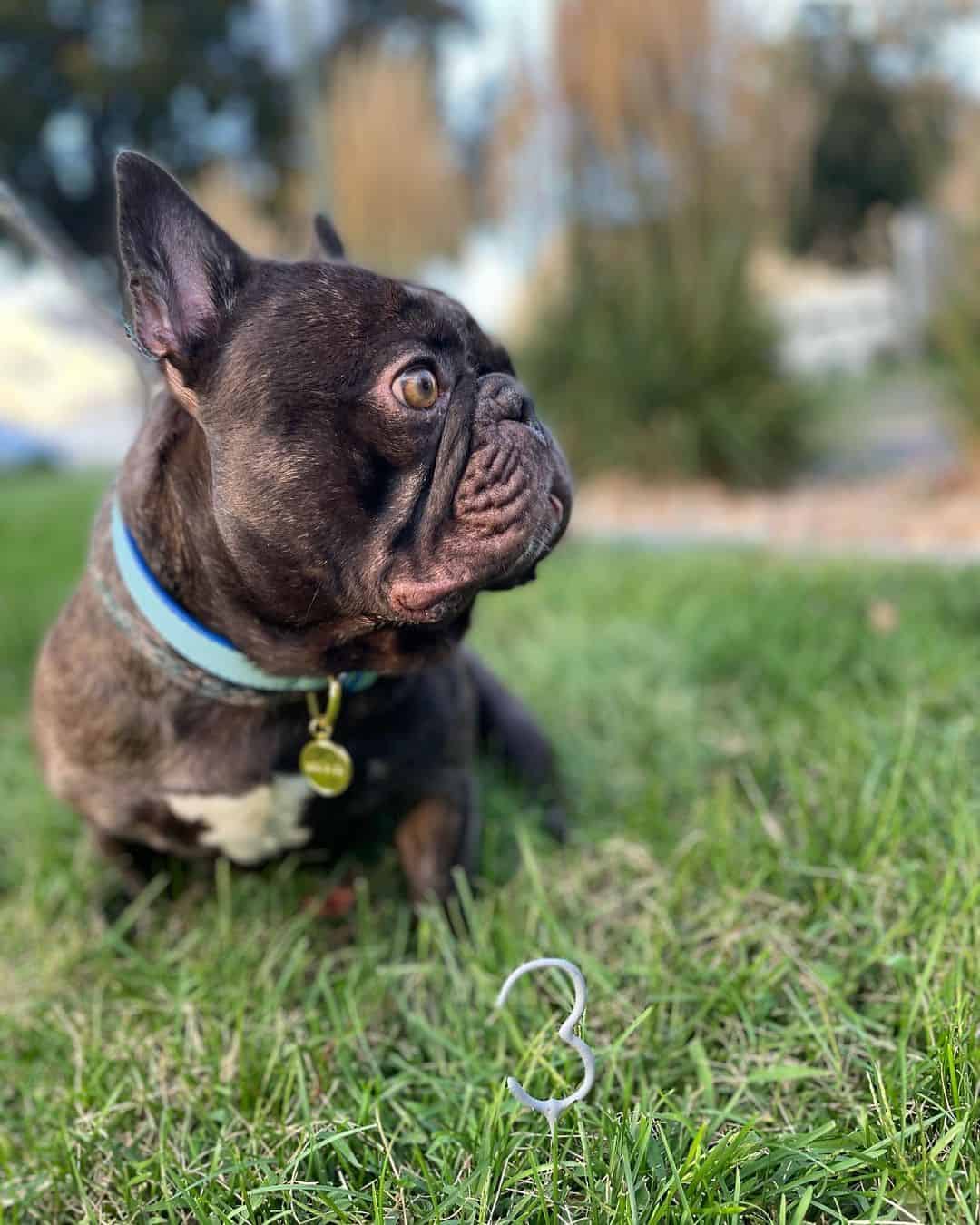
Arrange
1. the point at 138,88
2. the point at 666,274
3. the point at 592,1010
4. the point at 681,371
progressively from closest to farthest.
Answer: the point at 592,1010
the point at 681,371
the point at 666,274
the point at 138,88

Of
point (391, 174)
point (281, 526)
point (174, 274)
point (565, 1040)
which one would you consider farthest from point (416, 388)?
point (391, 174)

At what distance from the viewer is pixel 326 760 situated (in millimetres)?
1540

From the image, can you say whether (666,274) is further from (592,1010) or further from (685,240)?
(592,1010)

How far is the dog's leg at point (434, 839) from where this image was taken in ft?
5.68

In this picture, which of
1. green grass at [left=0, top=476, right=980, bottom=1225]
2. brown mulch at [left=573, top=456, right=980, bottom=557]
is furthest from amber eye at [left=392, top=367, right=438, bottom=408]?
brown mulch at [left=573, top=456, right=980, bottom=557]

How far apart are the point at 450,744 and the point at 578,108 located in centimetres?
570

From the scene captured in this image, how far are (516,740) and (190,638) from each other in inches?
36.8

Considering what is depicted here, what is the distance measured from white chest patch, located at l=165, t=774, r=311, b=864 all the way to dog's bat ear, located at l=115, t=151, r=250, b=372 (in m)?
0.60

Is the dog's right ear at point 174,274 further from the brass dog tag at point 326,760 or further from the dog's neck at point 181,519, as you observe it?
the brass dog tag at point 326,760

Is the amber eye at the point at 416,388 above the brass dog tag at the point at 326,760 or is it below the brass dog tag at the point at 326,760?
above

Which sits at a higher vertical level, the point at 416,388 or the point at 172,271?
the point at 172,271

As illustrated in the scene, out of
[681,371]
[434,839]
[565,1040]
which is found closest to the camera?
[565,1040]

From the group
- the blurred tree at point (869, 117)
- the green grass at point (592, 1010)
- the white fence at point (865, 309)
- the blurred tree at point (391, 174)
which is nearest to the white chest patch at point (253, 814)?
the green grass at point (592, 1010)

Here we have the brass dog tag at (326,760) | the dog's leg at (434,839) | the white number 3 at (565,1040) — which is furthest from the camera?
the dog's leg at (434,839)
